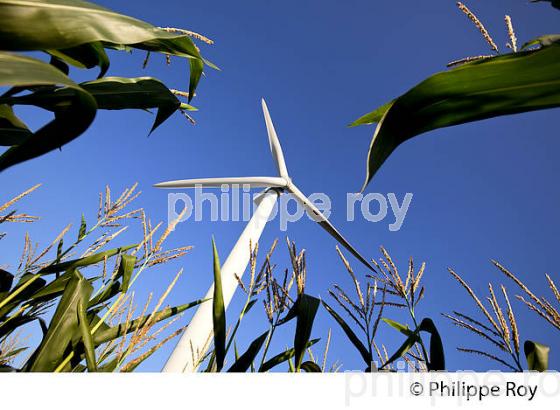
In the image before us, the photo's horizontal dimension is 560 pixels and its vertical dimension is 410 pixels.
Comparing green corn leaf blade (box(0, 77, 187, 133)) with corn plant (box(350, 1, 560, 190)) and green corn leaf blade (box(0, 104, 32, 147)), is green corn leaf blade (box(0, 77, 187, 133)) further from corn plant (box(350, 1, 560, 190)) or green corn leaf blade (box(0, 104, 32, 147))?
corn plant (box(350, 1, 560, 190))

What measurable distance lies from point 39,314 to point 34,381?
3.02 feet

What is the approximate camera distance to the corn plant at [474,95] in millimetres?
574

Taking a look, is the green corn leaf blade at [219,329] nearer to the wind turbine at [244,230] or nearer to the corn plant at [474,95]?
the wind turbine at [244,230]

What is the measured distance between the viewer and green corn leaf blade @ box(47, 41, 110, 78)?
A: 1.18 metres

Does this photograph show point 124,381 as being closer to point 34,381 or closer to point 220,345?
point 34,381

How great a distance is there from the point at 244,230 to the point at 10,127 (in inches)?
153

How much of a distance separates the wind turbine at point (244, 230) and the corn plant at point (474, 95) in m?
1.00

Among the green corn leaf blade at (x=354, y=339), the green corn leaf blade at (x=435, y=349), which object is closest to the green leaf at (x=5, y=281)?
the green corn leaf blade at (x=354, y=339)

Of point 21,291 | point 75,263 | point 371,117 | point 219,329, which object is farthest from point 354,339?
point 21,291

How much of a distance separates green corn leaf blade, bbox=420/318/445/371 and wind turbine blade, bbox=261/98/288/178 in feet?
18.1

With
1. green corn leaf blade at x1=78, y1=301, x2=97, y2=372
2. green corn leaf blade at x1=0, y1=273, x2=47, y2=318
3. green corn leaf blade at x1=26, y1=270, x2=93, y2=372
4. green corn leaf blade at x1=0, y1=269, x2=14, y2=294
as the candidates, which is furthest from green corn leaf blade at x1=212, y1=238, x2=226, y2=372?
green corn leaf blade at x1=0, y1=269, x2=14, y2=294

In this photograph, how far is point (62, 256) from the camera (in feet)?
5.66

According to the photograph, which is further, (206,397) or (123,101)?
(123,101)

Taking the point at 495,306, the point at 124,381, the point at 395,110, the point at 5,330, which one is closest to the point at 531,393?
the point at 495,306
